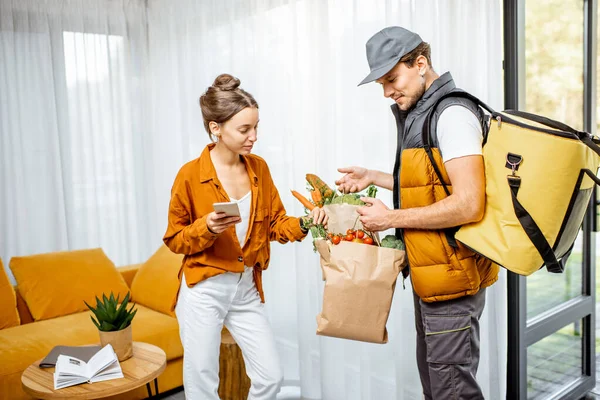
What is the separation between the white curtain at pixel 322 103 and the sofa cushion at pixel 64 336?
2.28ft

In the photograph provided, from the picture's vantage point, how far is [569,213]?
64.1 inches

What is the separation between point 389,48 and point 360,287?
79 cm

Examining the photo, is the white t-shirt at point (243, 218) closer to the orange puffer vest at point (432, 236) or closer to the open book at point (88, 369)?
the orange puffer vest at point (432, 236)

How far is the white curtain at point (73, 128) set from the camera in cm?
409

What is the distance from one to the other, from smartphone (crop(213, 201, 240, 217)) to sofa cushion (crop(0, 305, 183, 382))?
1592mm

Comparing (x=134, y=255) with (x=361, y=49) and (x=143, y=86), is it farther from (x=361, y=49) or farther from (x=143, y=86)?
(x=361, y=49)

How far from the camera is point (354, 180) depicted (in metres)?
2.22

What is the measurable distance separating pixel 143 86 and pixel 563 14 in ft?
10.4

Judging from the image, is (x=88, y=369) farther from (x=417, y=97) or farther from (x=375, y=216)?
(x=417, y=97)

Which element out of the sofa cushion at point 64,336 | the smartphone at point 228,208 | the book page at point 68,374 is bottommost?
the sofa cushion at point 64,336

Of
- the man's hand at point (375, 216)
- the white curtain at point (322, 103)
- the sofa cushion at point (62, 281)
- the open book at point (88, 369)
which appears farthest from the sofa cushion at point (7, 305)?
the man's hand at point (375, 216)

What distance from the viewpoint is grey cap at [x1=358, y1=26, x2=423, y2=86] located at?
1847mm

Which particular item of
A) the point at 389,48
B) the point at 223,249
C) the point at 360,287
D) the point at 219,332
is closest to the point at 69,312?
the point at 219,332

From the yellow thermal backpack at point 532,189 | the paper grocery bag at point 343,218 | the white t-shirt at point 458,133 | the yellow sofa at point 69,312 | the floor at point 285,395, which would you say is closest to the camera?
the yellow thermal backpack at point 532,189
